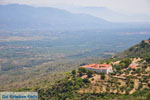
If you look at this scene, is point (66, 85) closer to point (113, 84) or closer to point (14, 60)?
point (113, 84)

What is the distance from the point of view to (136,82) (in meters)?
40.0

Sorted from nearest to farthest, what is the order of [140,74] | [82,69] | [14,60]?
[140,74], [82,69], [14,60]

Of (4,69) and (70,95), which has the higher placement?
(70,95)

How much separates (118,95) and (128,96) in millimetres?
2179

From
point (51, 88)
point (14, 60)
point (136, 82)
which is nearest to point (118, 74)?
point (136, 82)

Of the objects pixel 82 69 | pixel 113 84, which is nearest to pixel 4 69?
pixel 82 69

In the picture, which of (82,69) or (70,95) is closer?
(70,95)

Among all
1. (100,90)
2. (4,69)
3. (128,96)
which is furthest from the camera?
(4,69)

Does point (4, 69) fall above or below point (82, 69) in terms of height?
below

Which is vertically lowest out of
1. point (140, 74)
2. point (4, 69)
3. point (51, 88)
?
point (4, 69)

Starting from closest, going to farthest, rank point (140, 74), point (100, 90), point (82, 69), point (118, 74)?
point (100, 90)
point (140, 74)
point (118, 74)
point (82, 69)

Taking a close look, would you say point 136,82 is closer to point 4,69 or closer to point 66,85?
point 66,85

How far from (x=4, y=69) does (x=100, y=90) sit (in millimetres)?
108784

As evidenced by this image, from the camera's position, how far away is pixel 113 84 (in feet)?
134
